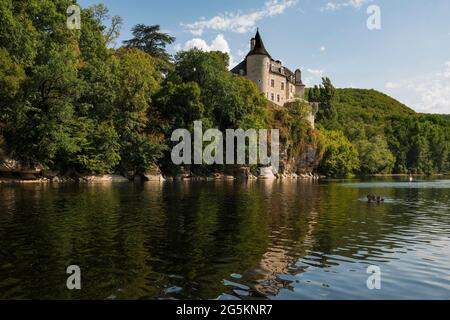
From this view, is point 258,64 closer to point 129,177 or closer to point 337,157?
point 337,157

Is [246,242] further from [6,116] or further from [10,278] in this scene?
[6,116]

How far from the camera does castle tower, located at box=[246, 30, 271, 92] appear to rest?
387 ft

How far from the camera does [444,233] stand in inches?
953

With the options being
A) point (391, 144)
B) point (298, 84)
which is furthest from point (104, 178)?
point (391, 144)

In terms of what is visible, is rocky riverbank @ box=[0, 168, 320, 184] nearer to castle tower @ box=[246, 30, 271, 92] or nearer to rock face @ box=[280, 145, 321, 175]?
rock face @ box=[280, 145, 321, 175]

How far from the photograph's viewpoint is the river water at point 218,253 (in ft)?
42.6

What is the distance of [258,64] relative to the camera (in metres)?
118

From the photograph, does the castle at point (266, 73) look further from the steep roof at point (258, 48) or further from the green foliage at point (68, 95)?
the green foliage at point (68, 95)

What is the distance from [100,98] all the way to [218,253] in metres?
58.2

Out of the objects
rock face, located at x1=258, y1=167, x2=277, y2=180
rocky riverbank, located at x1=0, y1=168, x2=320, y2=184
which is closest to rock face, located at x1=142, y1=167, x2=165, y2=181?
rocky riverbank, located at x1=0, y1=168, x2=320, y2=184

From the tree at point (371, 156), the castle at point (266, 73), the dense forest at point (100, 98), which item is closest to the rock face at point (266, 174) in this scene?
the dense forest at point (100, 98)

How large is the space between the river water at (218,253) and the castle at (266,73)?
90663 millimetres

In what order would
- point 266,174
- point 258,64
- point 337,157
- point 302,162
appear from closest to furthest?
point 266,174 → point 258,64 → point 302,162 → point 337,157

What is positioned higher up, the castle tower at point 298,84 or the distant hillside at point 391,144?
the castle tower at point 298,84
